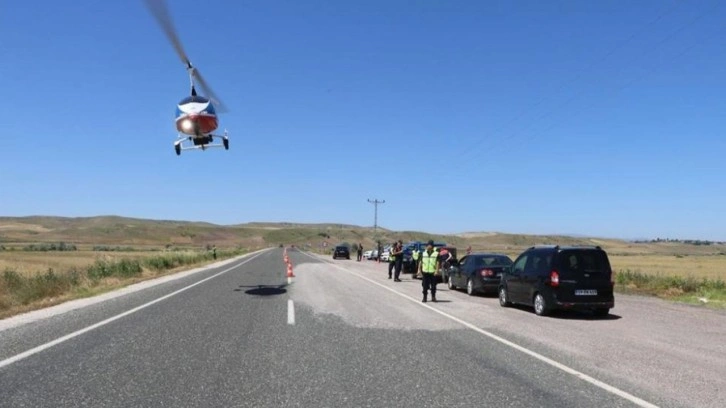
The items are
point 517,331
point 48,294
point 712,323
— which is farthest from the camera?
point 48,294

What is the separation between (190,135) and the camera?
2530cm

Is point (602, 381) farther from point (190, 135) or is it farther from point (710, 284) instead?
point (190, 135)

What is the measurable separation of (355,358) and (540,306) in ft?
24.2

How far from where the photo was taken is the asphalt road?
5.95 m

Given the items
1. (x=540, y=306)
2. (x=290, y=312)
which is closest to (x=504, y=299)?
(x=540, y=306)

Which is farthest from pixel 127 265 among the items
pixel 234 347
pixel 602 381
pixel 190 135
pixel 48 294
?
pixel 602 381

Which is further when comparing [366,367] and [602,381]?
[366,367]

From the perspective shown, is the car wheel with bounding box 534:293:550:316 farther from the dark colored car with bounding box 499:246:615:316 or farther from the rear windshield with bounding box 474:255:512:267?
the rear windshield with bounding box 474:255:512:267

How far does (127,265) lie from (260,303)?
62.3 feet

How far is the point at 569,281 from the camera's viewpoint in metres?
13.6

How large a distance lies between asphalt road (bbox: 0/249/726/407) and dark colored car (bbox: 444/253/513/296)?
4.75m

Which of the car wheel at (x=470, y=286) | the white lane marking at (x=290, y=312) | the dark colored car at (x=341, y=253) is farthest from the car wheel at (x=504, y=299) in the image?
the dark colored car at (x=341, y=253)

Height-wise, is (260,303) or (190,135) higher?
(190,135)

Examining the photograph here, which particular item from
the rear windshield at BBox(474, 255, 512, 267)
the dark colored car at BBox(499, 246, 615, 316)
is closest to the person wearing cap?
the rear windshield at BBox(474, 255, 512, 267)
